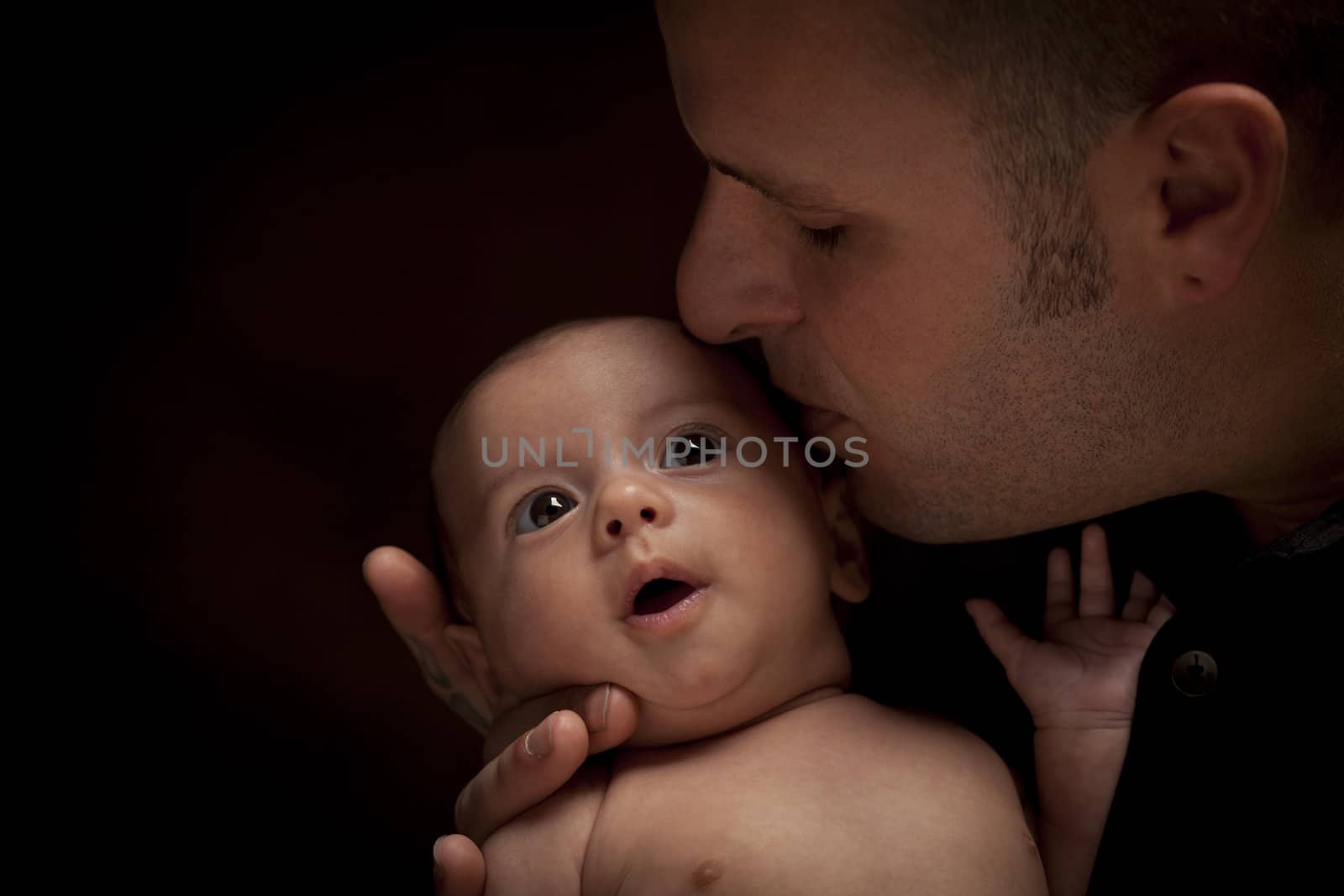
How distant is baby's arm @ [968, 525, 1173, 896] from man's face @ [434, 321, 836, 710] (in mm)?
247

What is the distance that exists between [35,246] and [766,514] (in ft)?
3.46

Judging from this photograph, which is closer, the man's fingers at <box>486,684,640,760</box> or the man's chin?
the man's fingers at <box>486,684,640,760</box>

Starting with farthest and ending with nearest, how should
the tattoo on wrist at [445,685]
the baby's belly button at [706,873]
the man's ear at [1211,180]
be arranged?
1. the tattoo on wrist at [445,685]
2. the baby's belly button at [706,873]
3. the man's ear at [1211,180]

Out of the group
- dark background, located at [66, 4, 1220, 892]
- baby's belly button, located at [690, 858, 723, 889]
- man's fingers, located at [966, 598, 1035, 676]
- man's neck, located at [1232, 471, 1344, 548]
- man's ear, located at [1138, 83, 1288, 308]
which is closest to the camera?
man's ear, located at [1138, 83, 1288, 308]

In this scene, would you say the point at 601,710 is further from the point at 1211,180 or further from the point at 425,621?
the point at 1211,180

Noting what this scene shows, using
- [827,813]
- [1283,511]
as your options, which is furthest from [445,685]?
[1283,511]

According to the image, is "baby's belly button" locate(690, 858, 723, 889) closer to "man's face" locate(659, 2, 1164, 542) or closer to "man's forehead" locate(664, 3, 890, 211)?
"man's face" locate(659, 2, 1164, 542)

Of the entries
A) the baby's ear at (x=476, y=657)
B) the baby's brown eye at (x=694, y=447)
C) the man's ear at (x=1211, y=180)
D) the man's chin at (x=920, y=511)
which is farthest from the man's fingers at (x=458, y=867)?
the man's ear at (x=1211, y=180)

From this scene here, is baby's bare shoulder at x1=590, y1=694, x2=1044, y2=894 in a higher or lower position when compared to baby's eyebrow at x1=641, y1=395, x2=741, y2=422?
lower

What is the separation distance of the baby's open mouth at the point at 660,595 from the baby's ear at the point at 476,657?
262 millimetres

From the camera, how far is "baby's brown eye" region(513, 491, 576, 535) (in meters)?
1.36

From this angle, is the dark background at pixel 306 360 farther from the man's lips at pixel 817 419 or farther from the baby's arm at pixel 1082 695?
the man's lips at pixel 817 419

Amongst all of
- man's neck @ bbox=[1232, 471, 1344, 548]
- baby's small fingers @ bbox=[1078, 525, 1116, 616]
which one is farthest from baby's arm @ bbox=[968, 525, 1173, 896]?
man's neck @ bbox=[1232, 471, 1344, 548]

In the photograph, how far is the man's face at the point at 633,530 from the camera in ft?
4.19
